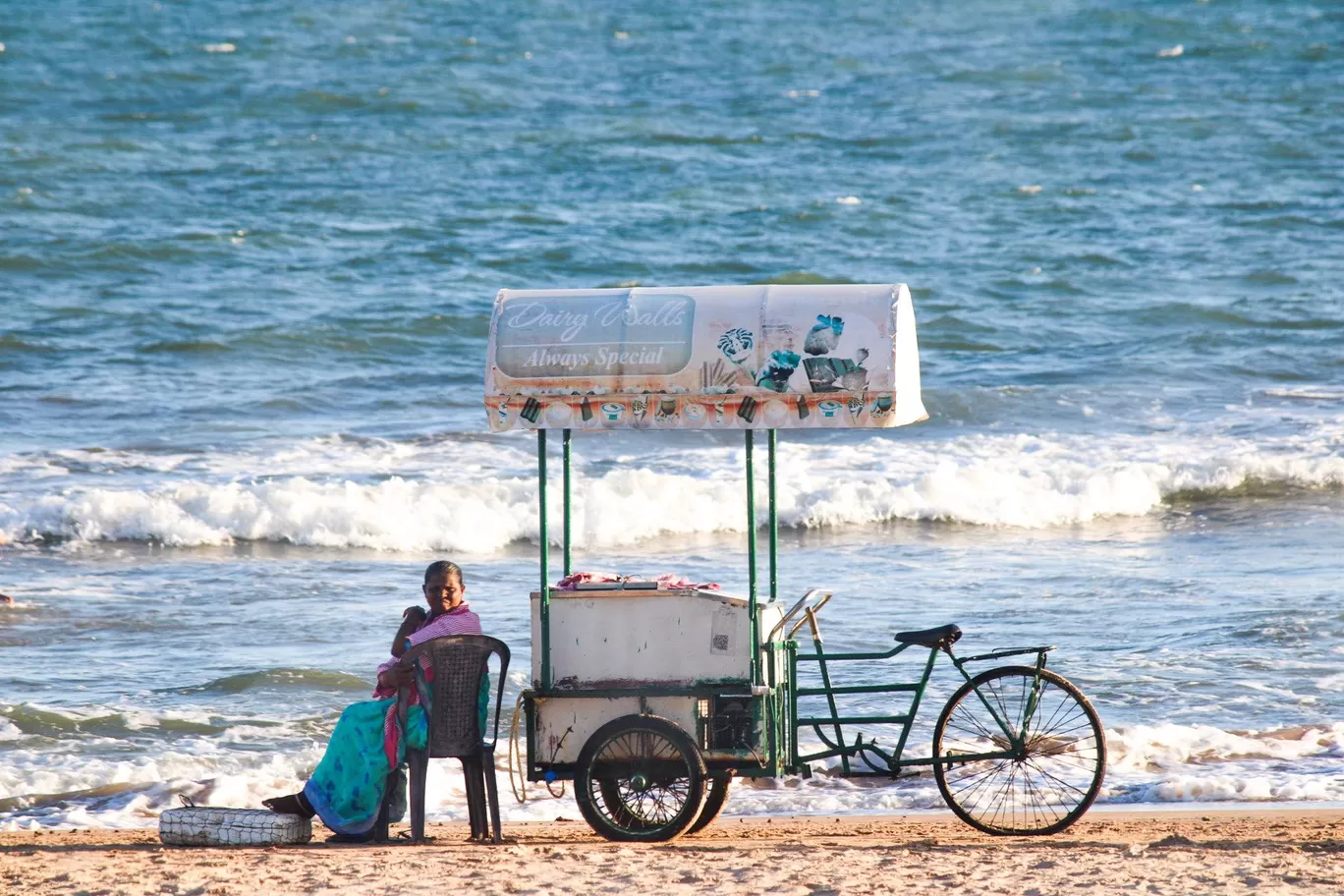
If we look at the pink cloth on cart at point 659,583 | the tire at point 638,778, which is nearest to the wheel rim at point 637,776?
the tire at point 638,778

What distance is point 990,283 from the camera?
23719mm

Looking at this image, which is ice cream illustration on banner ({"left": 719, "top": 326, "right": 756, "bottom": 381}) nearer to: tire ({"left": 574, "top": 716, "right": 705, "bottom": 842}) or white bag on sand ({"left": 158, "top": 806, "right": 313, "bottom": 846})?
tire ({"left": 574, "top": 716, "right": 705, "bottom": 842})

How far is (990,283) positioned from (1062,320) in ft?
6.37

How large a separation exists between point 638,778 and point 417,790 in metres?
0.85

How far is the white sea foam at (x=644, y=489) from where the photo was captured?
544 inches

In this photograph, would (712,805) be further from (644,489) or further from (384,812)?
(644,489)

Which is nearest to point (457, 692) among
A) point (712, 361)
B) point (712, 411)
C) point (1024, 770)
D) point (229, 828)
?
point (229, 828)

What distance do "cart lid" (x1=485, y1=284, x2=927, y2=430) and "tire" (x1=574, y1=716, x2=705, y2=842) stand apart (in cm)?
119

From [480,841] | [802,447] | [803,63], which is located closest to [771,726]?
[480,841]

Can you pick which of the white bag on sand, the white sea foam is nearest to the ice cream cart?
the white bag on sand

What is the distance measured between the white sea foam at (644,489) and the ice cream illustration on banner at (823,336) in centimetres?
798

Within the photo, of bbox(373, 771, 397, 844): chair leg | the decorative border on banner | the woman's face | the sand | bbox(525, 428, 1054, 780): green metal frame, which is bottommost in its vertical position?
the sand

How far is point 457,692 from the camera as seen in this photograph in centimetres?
606

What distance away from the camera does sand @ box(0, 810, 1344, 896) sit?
5.34 metres
